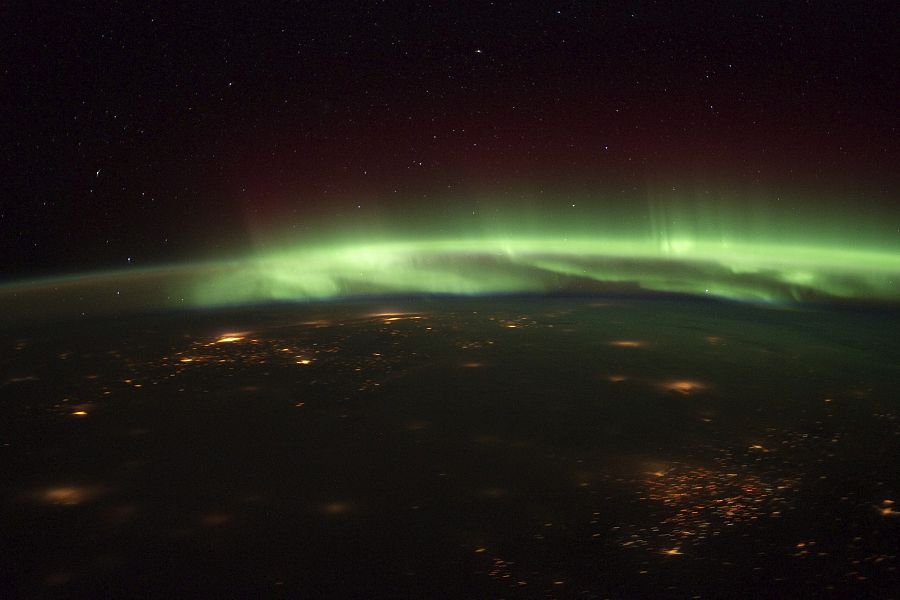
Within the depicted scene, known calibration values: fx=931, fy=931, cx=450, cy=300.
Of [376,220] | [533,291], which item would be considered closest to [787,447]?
[533,291]

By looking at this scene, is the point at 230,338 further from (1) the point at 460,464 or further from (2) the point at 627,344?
(1) the point at 460,464

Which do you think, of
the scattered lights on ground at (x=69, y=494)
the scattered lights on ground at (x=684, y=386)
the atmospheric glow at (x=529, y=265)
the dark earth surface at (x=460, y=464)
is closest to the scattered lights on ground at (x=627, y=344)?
the dark earth surface at (x=460, y=464)

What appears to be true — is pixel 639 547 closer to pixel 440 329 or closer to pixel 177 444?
pixel 177 444

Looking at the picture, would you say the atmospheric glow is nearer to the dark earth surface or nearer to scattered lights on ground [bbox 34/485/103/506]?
the dark earth surface

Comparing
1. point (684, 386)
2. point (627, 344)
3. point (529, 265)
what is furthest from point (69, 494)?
point (529, 265)

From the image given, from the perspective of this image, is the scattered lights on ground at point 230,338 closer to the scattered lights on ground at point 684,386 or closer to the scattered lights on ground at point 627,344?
the scattered lights on ground at point 627,344

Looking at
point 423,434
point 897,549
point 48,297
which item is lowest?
point 897,549

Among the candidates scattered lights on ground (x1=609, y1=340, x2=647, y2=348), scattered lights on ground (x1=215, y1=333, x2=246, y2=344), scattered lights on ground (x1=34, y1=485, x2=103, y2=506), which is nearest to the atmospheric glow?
scattered lights on ground (x1=215, y1=333, x2=246, y2=344)

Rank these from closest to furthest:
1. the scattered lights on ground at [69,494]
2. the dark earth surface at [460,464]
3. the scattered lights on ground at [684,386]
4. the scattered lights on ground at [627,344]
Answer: the dark earth surface at [460,464]
the scattered lights on ground at [69,494]
the scattered lights on ground at [684,386]
the scattered lights on ground at [627,344]
